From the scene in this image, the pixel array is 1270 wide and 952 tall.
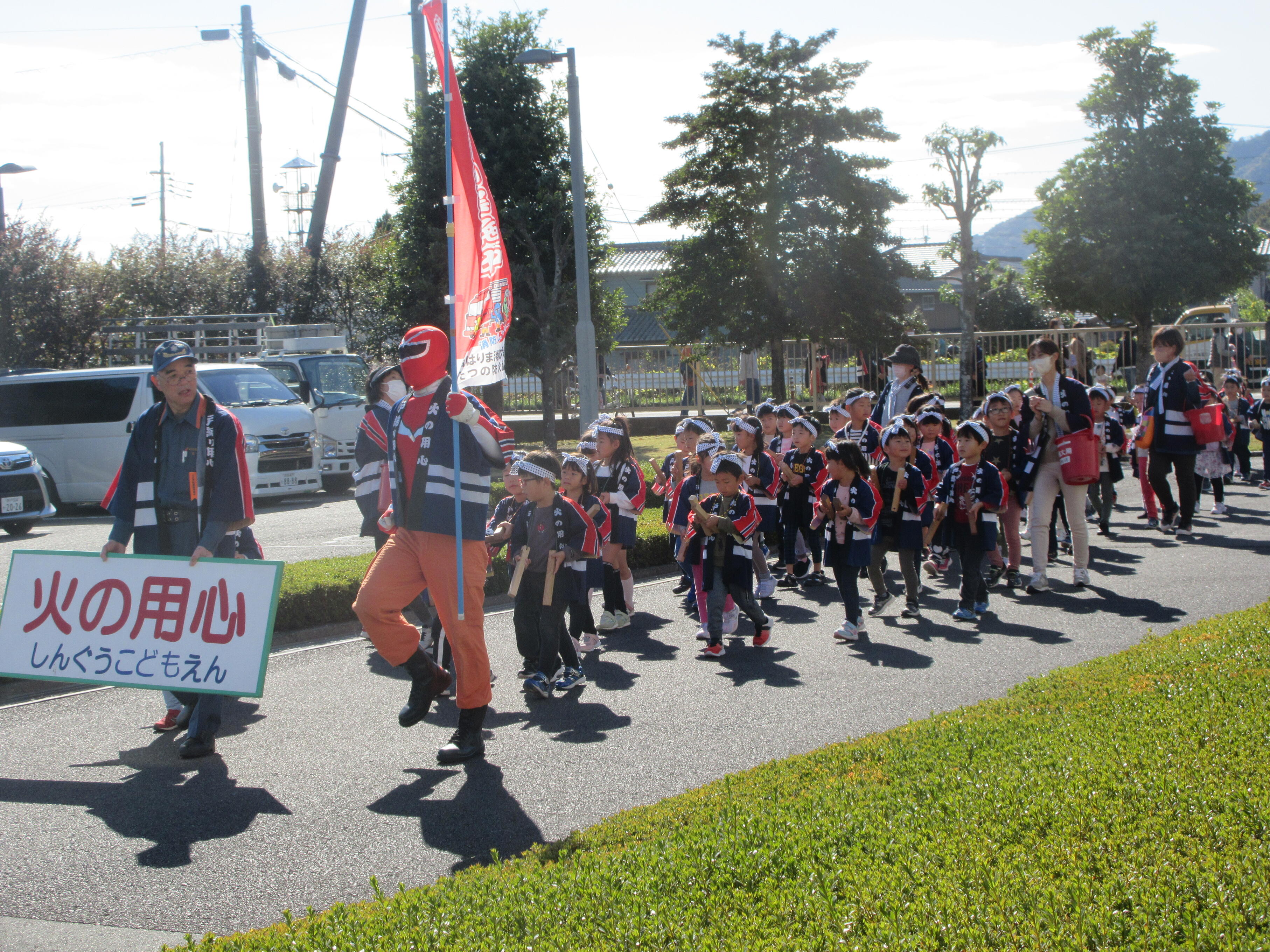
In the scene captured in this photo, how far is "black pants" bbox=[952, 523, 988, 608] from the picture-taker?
8.52m

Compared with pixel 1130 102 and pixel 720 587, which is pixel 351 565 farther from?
pixel 1130 102

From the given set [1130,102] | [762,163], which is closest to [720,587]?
[762,163]

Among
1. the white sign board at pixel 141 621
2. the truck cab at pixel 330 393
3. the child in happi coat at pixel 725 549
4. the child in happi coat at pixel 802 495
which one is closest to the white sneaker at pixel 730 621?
the child in happi coat at pixel 725 549

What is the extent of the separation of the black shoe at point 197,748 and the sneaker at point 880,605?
5138 mm

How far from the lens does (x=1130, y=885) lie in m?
3.02

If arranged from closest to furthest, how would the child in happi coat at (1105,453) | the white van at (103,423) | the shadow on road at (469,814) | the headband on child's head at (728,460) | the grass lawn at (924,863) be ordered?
the grass lawn at (924,863), the shadow on road at (469,814), the headband on child's head at (728,460), the child in happi coat at (1105,453), the white van at (103,423)

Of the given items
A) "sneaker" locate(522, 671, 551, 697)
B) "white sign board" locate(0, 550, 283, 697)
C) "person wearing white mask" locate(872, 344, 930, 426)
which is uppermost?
"person wearing white mask" locate(872, 344, 930, 426)

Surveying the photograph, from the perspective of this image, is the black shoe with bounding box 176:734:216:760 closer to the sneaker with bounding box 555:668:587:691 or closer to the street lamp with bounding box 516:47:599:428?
the sneaker with bounding box 555:668:587:691

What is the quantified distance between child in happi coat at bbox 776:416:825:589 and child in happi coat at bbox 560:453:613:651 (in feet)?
8.74

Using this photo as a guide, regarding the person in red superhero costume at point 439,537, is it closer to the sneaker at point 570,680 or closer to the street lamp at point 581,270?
the sneaker at point 570,680

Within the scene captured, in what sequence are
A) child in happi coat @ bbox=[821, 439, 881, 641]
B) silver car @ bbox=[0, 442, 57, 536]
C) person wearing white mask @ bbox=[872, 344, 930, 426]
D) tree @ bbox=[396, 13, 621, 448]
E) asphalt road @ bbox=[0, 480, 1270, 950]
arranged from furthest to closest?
tree @ bbox=[396, 13, 621, 448]
silver car @ bbox=[0, 442, 57, 536]
person wearing white mask @ bbox=[872, 344, 930, 426]
child in happi coat @ bbox=[821, 439, 881, 641]
asphalt road @ bbox=[0, 480, 1270, 950]

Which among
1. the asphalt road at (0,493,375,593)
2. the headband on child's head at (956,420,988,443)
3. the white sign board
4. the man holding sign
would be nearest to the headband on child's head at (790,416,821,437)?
the headband on child's head at (956,420,988,443)

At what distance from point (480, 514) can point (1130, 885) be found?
3457 millimetres

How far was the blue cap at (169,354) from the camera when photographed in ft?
19.6
